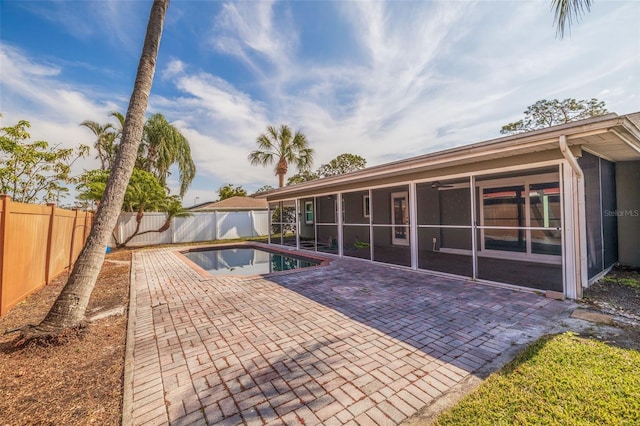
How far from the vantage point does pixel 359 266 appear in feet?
26.2

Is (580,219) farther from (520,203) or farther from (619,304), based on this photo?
(520,203)

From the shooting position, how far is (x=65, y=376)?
9.01 feet

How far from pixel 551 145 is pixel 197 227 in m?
17.7

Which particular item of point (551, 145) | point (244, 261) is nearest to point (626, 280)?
point (551, 145)

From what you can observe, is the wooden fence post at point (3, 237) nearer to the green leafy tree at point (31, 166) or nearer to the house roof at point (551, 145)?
the house roof at point (551, 145)

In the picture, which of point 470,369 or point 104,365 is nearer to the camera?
point 470,369

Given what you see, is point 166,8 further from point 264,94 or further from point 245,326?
point 264,94

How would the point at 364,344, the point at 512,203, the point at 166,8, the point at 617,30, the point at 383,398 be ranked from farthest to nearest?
the point at 512,203, the point at 617,30, the point at 166,8, the point at 364,344, the point at 383,398

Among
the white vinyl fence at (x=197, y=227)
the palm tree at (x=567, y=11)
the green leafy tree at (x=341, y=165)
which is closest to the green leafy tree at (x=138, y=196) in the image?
the white vinyl fence at (x=197, y=227)

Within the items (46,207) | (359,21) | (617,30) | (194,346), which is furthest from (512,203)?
(46,207)

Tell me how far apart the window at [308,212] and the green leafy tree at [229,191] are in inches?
846

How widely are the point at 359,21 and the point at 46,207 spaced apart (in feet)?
30.3

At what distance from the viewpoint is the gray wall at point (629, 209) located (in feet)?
21.7

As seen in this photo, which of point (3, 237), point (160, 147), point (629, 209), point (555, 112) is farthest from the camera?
point (555, 112)
